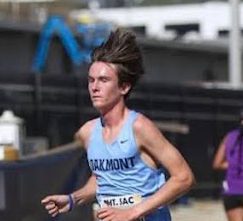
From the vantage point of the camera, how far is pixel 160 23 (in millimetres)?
97438

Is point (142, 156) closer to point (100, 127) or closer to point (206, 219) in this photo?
point (100, 127)

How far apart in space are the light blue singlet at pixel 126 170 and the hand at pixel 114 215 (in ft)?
0.71

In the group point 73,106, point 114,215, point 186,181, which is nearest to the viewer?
point 114,215

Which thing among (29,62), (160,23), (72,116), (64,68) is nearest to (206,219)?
(72,116)

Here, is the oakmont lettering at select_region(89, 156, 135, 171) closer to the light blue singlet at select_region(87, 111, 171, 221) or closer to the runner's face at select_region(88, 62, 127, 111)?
the light blue singlet at select_region(87, 111, 171, 221)

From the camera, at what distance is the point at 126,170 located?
4496mm

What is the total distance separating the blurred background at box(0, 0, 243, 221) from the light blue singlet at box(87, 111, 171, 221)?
895mm

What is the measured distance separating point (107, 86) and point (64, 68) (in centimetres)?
3719

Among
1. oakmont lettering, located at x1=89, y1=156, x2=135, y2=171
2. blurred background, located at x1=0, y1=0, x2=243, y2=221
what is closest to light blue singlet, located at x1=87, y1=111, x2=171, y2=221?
oakmont lettering, located at x1=89, y1=156, x2=135, y2=171

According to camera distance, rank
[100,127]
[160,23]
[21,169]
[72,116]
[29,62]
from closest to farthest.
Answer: [100,127] < [21,169] < [72,116] < [29,62] < [160,23]

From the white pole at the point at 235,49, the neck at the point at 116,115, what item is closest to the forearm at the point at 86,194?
the neck at the point at 116,115

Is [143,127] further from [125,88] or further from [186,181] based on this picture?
[186,181]

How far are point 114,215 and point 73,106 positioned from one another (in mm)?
16356

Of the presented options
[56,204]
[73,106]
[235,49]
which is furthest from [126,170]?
[235,49]
